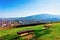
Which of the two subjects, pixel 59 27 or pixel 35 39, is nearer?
pixel 35 39

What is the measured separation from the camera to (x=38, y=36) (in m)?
10.7

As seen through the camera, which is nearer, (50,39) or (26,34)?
(50,39)

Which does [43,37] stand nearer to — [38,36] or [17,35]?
[38,36]

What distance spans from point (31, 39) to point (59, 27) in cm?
254

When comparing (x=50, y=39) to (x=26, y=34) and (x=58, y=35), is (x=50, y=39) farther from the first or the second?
(x=26, y=34)

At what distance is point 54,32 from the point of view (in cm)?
1114

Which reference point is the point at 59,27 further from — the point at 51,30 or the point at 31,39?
the point at 31,39

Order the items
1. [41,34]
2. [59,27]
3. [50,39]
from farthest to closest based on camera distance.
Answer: [59,27] < [41,34] < [50,39]

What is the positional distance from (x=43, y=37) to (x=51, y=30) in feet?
4.50

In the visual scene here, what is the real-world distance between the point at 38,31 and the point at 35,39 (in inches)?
53.9

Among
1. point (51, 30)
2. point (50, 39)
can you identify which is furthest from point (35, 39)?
point (51, 30)

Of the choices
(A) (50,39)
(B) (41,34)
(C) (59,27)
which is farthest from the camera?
(C) (59,27)

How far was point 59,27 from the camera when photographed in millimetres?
11914

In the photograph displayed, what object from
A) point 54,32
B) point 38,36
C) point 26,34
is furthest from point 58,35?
point 26,34
